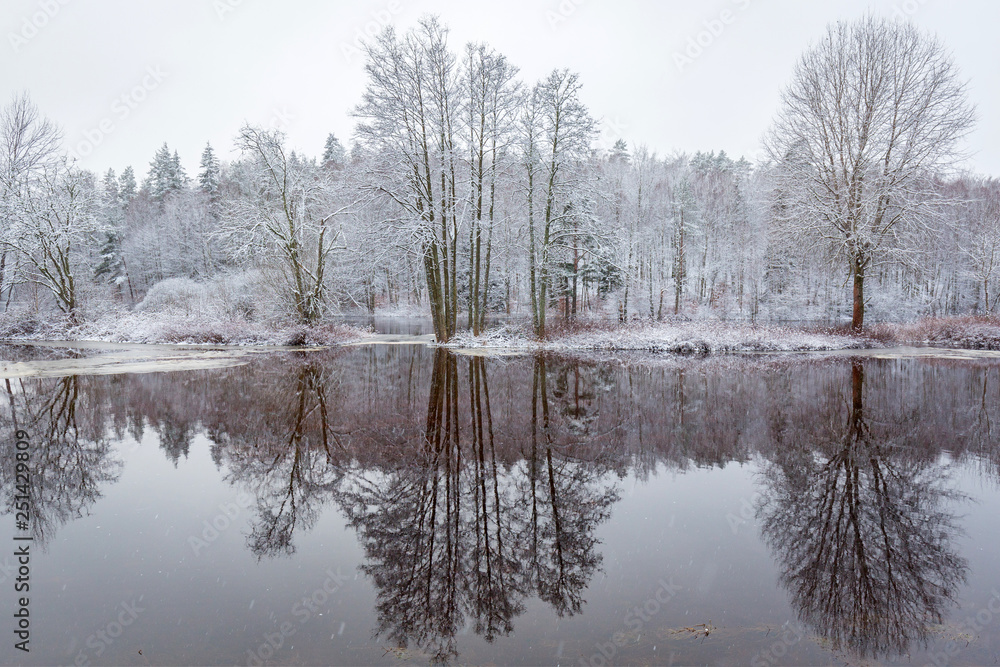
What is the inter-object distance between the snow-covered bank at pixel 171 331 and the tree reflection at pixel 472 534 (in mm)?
18232

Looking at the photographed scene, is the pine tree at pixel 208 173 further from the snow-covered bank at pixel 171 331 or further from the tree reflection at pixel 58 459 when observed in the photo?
the tree reflection at pixel 58 459

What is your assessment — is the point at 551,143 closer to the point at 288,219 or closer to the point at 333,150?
the point at 288,219

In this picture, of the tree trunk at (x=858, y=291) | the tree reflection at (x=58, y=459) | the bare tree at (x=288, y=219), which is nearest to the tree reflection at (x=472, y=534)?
the tree reflection at (x=58, y=459)

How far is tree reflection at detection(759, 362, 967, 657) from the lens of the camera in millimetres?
3662

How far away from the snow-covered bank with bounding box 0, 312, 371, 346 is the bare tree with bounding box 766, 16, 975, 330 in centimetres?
2179

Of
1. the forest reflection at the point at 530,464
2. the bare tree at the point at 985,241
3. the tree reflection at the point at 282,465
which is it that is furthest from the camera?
the bare tree at the point at 985,241

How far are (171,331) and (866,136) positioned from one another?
104 ft

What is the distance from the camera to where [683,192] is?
36.1 metres

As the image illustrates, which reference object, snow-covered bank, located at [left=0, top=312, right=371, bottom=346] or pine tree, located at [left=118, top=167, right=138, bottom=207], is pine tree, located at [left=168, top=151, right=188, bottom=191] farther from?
snow-covered bank, located at [left=0, top=312, right=371, bottom=346]

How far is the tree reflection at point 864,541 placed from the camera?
3.66 meters

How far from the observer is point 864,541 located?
15.4 ft

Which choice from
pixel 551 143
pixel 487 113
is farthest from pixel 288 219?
pixel 551 143

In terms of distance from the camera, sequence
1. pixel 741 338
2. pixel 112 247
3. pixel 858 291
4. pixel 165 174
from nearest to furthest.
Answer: pixel 741 338
pixel 858 291
pixel 112 247
pixel 165 174

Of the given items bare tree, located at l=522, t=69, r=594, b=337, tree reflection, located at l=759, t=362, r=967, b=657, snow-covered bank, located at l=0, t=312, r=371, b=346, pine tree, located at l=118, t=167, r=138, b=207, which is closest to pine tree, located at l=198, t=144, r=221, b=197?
pine tree, located at l=118, t=167, r=138, b=207
